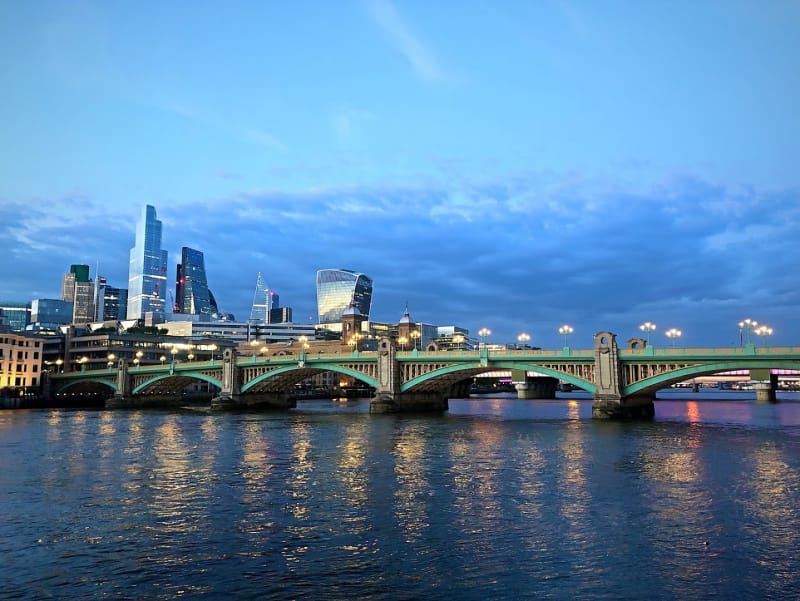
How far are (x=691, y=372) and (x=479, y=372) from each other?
3109 centimetres

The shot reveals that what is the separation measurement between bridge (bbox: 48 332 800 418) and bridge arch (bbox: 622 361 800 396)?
0.11 metres

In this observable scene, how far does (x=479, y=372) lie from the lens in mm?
98250

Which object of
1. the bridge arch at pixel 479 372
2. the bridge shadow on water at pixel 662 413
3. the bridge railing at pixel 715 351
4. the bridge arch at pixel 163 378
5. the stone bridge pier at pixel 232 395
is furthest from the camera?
the bridge arch at pixel 163 378

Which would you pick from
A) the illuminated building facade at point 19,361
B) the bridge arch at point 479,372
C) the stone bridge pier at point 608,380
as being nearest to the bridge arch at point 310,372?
the bridge arch at point 479,372

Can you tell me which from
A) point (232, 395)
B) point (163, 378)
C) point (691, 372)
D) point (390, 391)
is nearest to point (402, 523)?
point (691, 372)

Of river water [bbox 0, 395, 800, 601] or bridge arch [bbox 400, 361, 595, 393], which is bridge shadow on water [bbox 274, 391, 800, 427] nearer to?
bridge arch [bbox 400, 361, 595, 393]

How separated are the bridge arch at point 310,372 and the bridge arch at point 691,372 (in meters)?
41.2

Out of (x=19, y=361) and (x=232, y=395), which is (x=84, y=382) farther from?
(x=232, y=395)

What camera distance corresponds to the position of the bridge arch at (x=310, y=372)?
10731 centimetres

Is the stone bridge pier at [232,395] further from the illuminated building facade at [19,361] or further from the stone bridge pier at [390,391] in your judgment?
the illuminated building facade at [19,361]

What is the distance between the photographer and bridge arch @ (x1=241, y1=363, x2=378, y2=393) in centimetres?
10731

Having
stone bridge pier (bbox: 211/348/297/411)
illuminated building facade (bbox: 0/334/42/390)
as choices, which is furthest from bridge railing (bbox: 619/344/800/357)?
illuminated building facade (bbox: 0/334/42/390)

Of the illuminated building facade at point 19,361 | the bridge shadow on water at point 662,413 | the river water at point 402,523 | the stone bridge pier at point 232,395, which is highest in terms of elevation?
the illuminated building facade at point 19,361

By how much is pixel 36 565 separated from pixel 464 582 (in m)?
13.8
